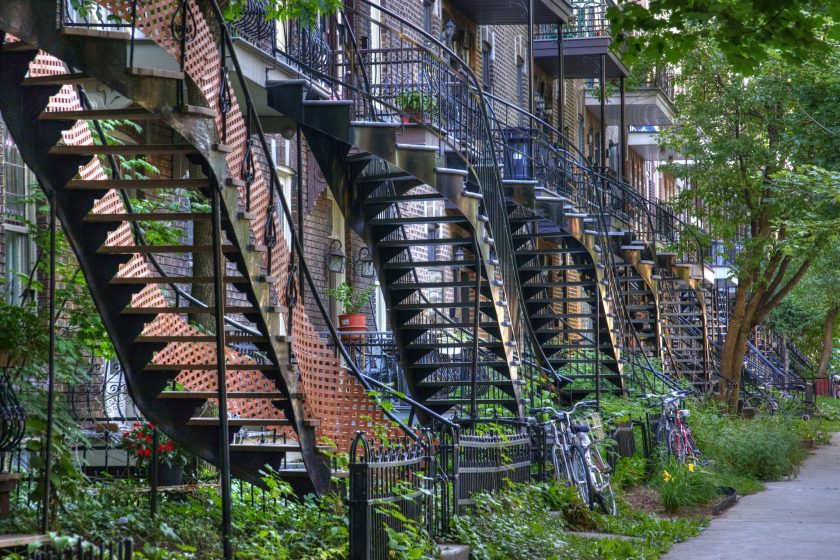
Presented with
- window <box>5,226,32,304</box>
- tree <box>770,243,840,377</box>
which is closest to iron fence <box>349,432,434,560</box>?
window <box>5,226,32,304</box>

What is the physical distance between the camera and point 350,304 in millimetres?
17141

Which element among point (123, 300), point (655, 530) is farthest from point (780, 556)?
point (123, 300)

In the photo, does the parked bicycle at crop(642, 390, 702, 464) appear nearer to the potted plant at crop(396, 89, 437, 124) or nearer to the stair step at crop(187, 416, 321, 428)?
the potted plant at crop(396, 89, 437, 124)

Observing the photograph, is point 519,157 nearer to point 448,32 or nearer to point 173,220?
point 448,32

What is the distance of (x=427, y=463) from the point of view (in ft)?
29.5

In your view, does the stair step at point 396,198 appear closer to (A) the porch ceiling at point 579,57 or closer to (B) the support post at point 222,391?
(B) the support post at point 222,391

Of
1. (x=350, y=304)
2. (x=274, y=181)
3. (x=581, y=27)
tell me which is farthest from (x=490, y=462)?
(x=581, y=27)

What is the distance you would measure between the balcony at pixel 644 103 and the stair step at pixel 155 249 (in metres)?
24.0

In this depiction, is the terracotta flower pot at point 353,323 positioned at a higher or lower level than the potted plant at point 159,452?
higher

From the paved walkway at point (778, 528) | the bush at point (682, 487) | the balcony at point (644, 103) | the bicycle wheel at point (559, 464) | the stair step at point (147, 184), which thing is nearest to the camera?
the stair step at point (147, 184)

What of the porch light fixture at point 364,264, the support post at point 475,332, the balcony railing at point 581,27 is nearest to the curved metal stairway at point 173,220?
the support post at point 475,332

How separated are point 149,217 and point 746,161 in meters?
17.5

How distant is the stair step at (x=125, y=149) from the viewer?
7593 millimetres

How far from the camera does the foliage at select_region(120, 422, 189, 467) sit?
9.70 metres
